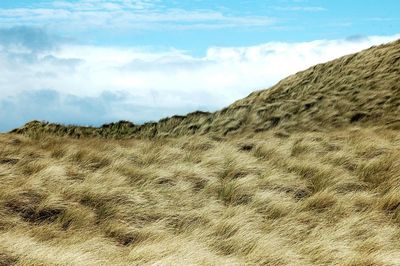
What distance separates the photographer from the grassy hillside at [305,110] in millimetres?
17141

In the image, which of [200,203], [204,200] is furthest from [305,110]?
[200,203]

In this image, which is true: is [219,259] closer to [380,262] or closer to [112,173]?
[380,262]

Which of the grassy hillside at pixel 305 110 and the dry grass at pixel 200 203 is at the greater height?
the grassy hillside at pixel 305 110

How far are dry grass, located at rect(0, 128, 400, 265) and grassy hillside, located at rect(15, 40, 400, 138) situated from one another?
3.90 meters

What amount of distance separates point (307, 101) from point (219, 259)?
12.2 m

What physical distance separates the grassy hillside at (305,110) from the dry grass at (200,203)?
3895 millimetres

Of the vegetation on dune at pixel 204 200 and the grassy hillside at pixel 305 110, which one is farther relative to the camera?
the grassy hillside at pixel 305 110

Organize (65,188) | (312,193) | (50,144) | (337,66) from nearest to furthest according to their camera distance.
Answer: (65,188) → (312,193) → (50,144) → (337,66)

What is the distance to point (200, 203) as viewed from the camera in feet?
30.9

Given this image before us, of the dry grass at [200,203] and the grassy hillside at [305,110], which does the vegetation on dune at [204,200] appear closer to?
the dry grass at [200,203]

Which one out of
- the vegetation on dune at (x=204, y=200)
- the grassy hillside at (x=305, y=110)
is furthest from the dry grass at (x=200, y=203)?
the grassy hillside at (x=305, y=110)

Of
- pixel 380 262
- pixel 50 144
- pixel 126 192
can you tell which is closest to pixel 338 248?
pixel 380 262

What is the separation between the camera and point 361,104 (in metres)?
17.9

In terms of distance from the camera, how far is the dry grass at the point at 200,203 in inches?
280
